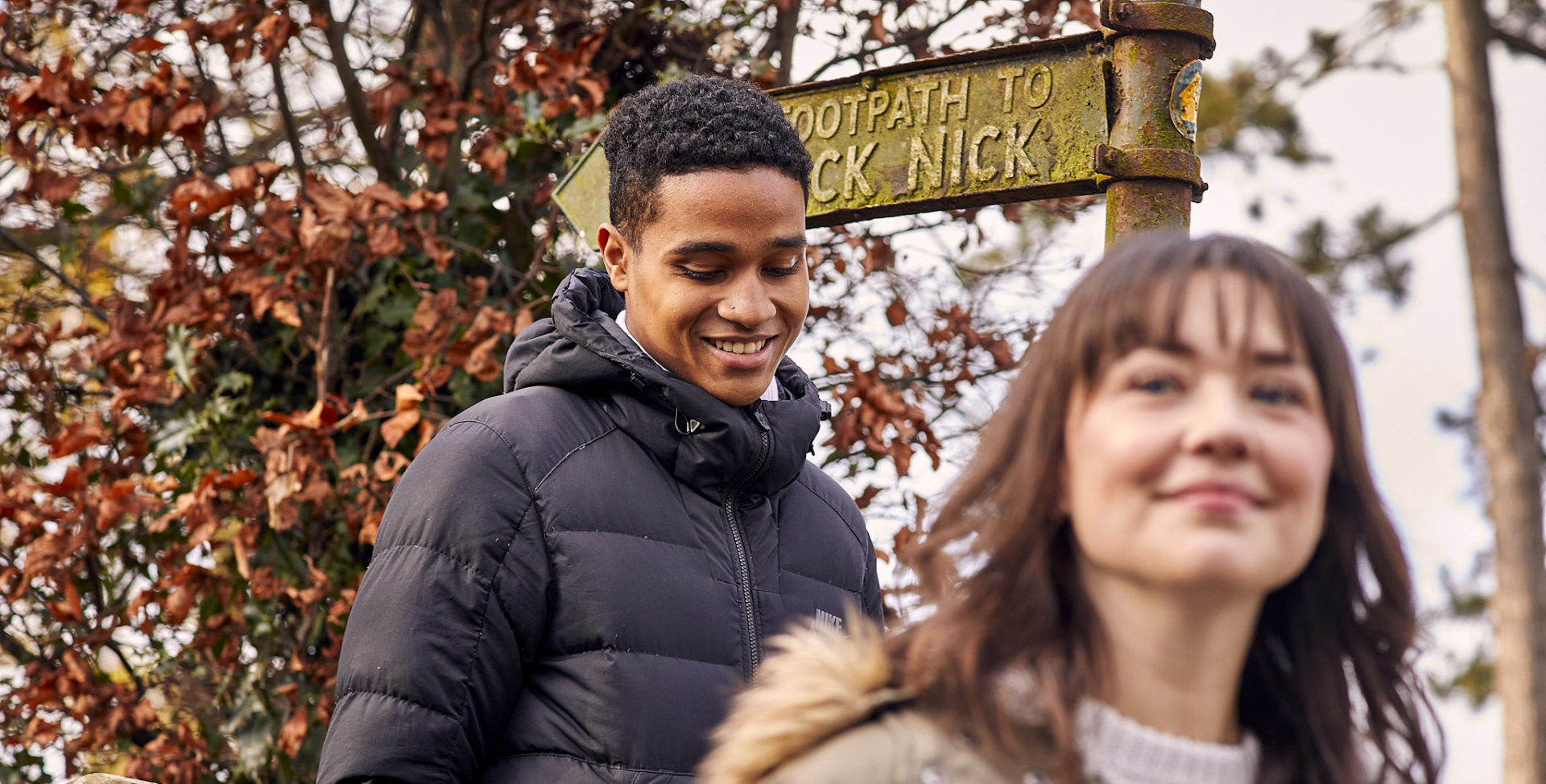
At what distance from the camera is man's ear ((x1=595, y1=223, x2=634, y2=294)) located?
2088mm

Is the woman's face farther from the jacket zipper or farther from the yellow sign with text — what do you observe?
the yellow sign with text

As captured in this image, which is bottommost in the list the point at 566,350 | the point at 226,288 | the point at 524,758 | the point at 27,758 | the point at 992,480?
the point at 27,758

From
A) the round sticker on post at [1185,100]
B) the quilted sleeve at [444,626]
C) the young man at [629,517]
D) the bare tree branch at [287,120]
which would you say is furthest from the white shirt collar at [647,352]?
the bare tree branch at [287,120]

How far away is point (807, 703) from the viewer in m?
1.08

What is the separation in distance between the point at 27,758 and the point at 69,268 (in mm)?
1396

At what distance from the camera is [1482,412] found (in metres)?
11.8

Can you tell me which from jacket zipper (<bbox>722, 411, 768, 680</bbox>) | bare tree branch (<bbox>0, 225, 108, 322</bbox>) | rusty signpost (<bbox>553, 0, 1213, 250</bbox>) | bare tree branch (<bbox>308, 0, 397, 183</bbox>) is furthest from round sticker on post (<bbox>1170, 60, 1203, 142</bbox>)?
bare tree branch (<bbox>0, 225, 108, 322</bbox>)

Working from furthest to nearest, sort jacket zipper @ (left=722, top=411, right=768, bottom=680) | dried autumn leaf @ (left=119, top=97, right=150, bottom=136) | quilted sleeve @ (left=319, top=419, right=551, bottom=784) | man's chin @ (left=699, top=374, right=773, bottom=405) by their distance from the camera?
dried autumn leaf @ (left=119, top=97, right=150, bottom=136), man's chin @ (left=699, top=374, right=773, bottom=405), jacket zipper @ (left=722, top=411, right=768, bottom=680), quilted sleeve @ (left=319, top=419, right=551, bottom=784)

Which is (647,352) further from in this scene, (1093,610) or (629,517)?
(1093,610)

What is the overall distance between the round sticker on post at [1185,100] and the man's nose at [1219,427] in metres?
1.22

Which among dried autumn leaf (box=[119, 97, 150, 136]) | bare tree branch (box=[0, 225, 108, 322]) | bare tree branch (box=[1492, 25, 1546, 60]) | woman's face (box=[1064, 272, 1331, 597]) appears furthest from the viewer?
bare tree branch (box=[1492, 25, 1546, 60])

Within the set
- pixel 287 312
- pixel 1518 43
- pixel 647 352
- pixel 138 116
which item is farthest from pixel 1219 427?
pixel 1518 43

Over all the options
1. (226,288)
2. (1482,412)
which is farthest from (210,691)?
(1482,412)

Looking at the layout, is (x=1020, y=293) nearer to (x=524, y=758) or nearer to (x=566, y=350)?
(x=566, y=350)
